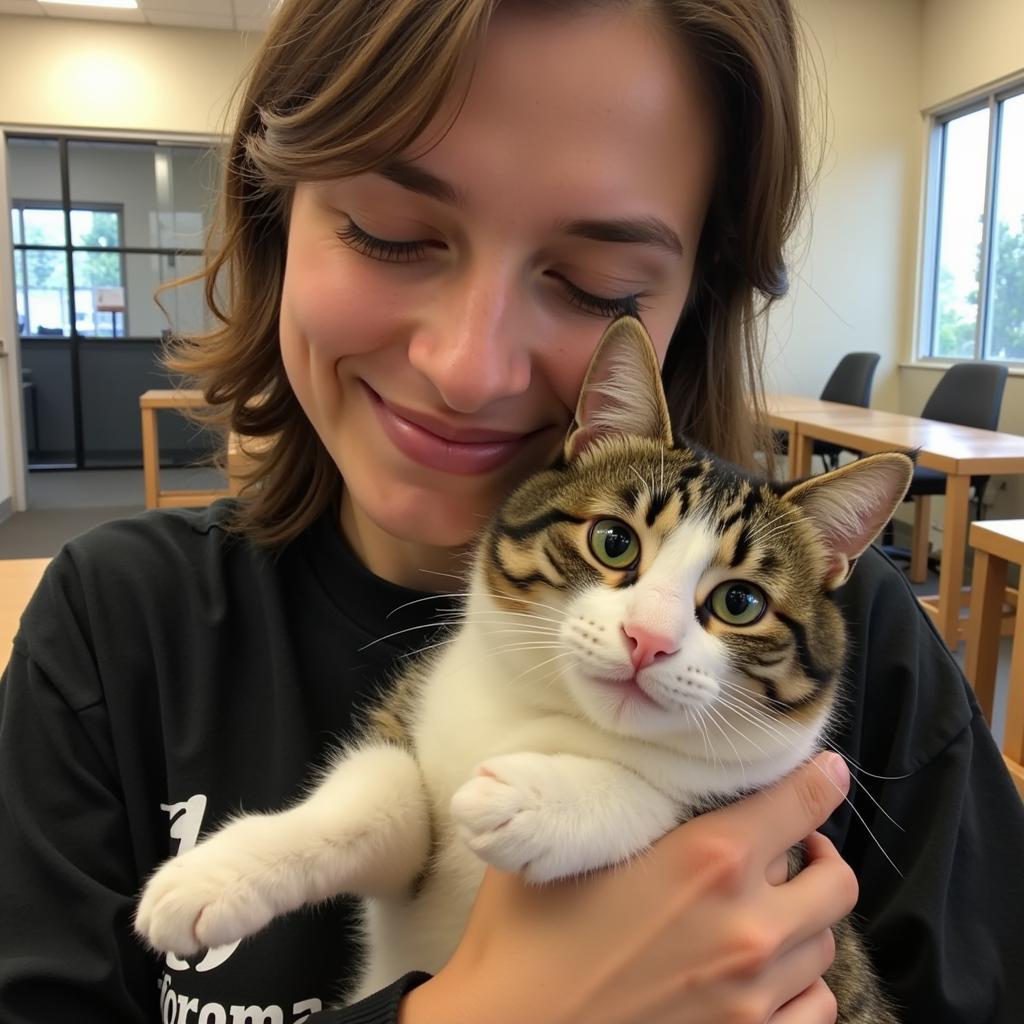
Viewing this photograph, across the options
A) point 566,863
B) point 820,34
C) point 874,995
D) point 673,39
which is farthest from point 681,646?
point 820,34

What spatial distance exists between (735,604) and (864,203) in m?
7.60

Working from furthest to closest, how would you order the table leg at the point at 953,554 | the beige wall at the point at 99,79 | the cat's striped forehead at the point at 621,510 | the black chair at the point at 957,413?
the beige wall at the point at 99,79, the black chair at the point at 957,413, the table leg at the point at 953,554, the cat's striped forehead at the point at 621,510

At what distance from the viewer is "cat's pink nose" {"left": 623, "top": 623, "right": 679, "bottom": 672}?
31.1 inches

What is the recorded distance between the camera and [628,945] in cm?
78

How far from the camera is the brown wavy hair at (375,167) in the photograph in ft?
2.88

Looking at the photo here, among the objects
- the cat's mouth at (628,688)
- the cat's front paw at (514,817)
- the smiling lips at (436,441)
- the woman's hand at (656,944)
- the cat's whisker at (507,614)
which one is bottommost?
the woman's hand at (656,944)

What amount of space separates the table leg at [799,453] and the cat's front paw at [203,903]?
482cm

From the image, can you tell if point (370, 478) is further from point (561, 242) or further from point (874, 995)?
point (874, 995)

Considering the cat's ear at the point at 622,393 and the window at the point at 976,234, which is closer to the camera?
the cat's ear at the point at 622,393

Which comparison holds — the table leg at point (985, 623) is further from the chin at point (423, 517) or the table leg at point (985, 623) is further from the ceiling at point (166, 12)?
the ceiling at point (166, 12)

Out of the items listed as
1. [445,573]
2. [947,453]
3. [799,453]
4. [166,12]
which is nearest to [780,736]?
[445,573]

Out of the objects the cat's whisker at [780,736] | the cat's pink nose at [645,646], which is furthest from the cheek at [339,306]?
the cat's whisker at [780,736]

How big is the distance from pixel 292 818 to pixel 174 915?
0.13 meters

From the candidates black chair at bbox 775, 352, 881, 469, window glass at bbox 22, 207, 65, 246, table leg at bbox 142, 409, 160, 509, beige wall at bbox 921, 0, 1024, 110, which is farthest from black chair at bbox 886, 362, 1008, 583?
window glass at bbox 22, 207, 65, 246
